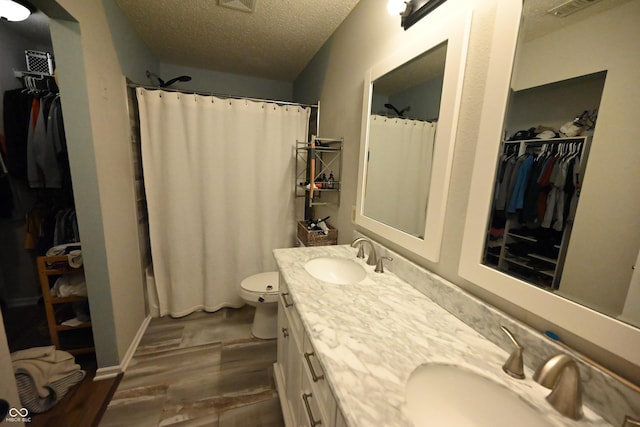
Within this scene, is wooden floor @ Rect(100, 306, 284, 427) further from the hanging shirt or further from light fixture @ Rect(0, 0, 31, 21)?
light fixture @ Rect(0, 0, 31, 21)

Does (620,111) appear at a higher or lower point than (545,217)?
higher

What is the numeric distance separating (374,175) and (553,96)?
82cm

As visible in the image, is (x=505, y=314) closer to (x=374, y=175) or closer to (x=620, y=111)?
(x=620, y=111)

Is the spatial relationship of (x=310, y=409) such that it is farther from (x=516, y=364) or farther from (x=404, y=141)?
(x=404, y=141)

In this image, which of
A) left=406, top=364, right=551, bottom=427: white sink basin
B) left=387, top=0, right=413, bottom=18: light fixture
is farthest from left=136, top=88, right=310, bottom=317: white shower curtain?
left=406, top=364, right=551, bottom=427: white sink basin

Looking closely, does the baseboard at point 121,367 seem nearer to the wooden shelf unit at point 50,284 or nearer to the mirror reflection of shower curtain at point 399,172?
the wooden shelf unit at point 50,284

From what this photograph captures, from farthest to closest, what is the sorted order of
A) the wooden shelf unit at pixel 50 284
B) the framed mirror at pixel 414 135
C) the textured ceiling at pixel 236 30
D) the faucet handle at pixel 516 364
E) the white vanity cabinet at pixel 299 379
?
the textured ceiling at pixel 236 30 → the wooden shelf unit at pixel 50 284 → the framed mirror at pixel 414 135 → the white vanity cabinet at pixel 299 379 → the faucet handle at pixel 516 364

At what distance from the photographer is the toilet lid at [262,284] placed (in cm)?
181

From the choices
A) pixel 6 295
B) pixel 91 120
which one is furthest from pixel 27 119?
pixel 6 295

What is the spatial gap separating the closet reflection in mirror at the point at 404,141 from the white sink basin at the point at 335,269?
31 cm

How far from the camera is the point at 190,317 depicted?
212 centimetres

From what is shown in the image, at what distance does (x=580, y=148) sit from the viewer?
55 cm

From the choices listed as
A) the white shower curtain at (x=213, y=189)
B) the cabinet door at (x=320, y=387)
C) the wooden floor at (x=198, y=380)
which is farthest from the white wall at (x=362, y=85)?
the wooden floor at (x=198, y=380)

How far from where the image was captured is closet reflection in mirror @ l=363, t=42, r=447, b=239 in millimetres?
974
